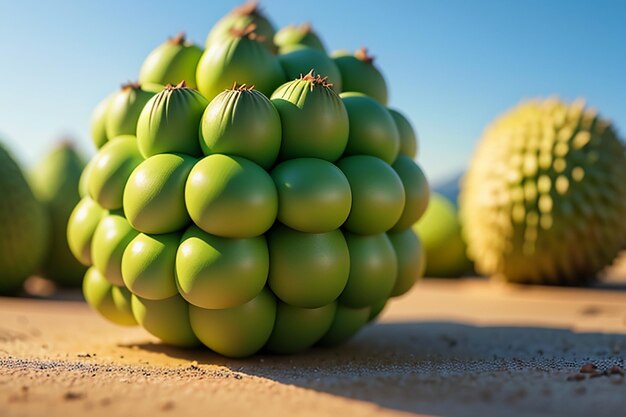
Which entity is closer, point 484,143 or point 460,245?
point 484,143

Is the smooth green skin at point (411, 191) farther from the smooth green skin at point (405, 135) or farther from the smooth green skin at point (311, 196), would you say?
the smooth green skin at point (311, 196)

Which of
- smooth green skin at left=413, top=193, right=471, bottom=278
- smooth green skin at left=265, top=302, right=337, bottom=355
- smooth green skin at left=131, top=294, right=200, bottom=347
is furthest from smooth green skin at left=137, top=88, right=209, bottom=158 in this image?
smooth green skin at left=413, top=193, right=471, bottom=278

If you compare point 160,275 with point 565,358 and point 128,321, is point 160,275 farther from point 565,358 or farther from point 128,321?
point 565,358

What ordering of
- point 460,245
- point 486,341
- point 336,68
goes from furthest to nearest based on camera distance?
point 460,245 < point 486,341 < point 336,68

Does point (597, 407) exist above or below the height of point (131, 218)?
below

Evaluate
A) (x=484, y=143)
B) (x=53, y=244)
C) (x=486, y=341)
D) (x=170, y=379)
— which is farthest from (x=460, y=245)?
(x=170, y=379)

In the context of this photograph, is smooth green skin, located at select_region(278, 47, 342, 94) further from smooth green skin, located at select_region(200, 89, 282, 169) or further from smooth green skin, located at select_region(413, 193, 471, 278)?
smooth green skin, located at select_region(413, 193, 471, 278)

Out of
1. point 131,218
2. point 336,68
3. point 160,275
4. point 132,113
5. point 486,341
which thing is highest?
point 336,68
